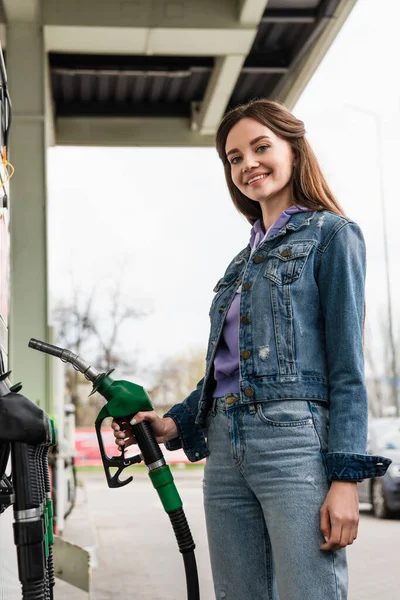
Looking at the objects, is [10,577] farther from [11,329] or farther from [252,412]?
[11,329]

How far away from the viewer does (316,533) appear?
1.72 metres

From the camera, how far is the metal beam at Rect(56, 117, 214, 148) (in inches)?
439

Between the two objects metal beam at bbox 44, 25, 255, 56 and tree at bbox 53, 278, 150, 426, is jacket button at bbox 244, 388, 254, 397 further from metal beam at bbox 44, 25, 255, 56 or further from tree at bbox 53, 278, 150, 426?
tree at bbox 53, 278, 150, 426

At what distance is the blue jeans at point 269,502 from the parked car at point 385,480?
26.2 ft

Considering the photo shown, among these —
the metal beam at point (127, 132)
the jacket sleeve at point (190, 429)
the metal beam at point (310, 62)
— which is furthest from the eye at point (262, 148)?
the metal beam at point (127, 132)

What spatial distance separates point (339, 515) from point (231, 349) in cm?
47

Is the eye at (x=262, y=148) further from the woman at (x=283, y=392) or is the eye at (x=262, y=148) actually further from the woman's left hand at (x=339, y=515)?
the woman's left hand at (x=339, y=515)

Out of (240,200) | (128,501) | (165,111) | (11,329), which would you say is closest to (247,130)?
(240,200)

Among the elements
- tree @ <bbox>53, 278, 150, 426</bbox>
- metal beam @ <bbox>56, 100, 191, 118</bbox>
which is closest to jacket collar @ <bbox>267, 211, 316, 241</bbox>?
metal beam @ <bbox>56, 100, 191, 118</bbox>

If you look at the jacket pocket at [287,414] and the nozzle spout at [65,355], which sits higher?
the nozzle spout at [65,355]

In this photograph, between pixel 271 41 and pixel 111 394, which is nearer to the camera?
pixel 111 394

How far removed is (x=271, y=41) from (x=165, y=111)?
2.08 meters

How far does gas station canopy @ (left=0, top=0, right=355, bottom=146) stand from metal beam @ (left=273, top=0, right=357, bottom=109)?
1 cm

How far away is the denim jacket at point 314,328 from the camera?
175 centimetres
